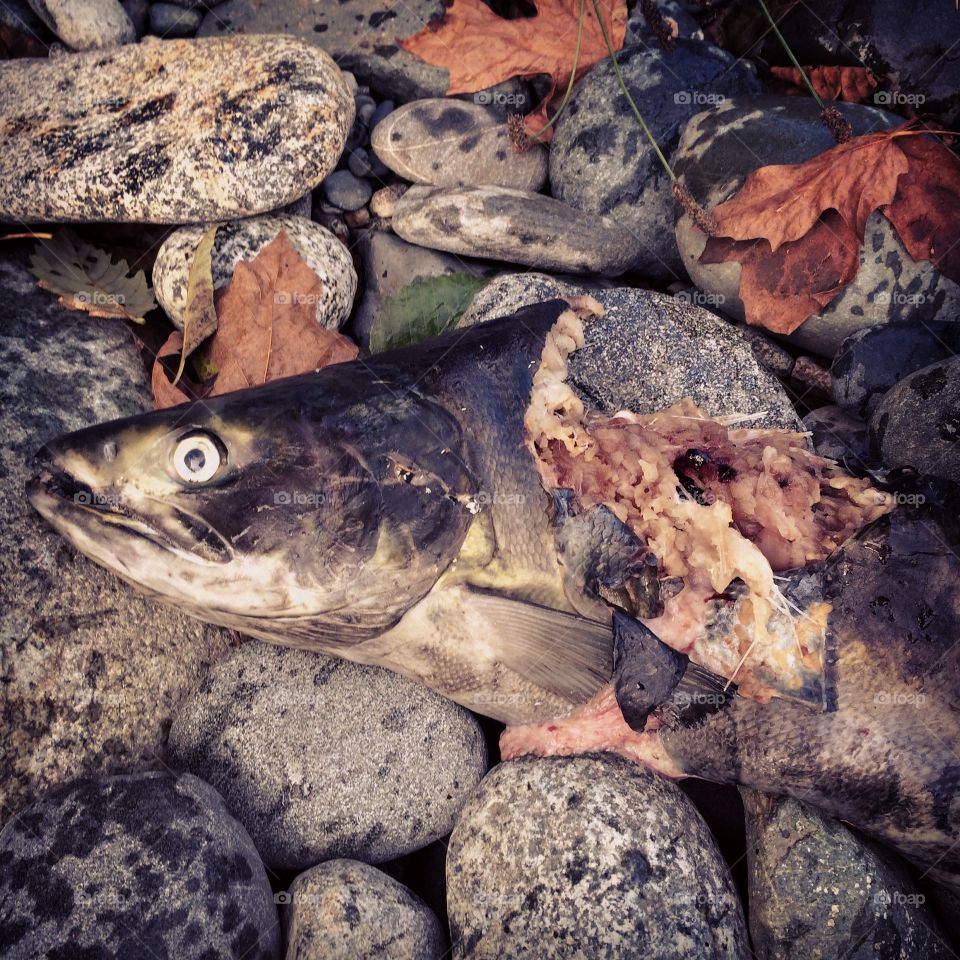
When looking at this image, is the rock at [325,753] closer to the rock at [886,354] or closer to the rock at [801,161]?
the rock at [886,354]

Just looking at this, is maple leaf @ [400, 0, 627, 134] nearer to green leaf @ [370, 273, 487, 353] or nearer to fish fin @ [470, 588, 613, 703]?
green leaf @ [370, 273, 487, 353]

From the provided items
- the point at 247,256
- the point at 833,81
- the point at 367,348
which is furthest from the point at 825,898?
the point at 833,81

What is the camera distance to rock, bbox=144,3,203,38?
16.0ft

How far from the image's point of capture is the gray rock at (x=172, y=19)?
4867 millimetres

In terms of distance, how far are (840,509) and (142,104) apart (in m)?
4.07

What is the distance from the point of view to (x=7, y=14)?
15.6 ft

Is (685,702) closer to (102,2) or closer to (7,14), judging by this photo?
(102,2)

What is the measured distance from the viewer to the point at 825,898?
3119 mm

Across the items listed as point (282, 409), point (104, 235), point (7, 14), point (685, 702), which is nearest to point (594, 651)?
point (685, 702)

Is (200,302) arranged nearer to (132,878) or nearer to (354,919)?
(132,878)

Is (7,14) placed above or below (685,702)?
above

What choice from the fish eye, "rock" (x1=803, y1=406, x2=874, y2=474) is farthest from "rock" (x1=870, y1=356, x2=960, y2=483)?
the fish eye

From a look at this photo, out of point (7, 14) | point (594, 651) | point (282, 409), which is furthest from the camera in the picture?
point (7, 14)

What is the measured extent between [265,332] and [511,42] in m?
2.52
